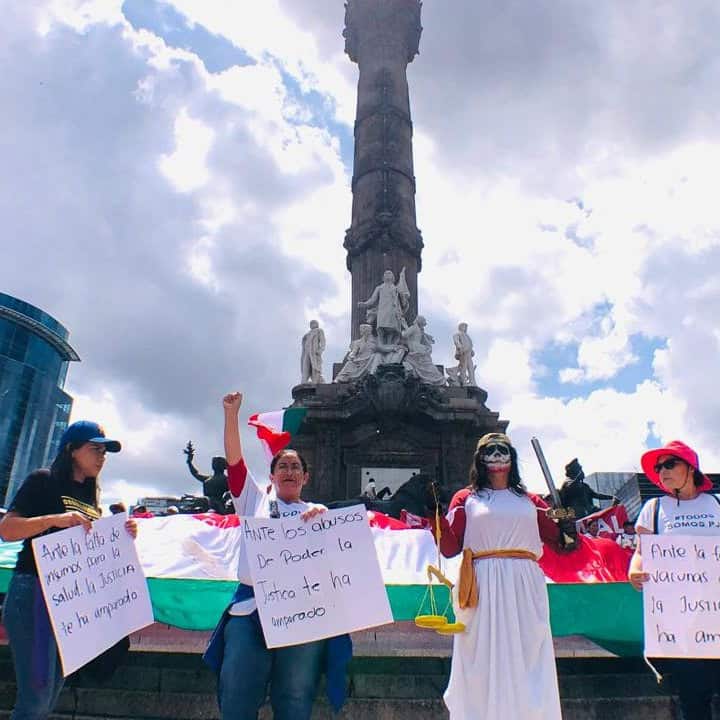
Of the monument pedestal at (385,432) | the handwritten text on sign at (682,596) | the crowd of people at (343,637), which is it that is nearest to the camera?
the crowd of people at (343,637)

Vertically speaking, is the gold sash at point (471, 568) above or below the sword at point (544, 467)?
below

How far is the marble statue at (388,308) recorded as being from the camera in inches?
712

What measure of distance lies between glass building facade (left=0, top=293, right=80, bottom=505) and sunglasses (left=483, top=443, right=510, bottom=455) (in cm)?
6655

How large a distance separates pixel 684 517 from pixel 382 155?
19952mm

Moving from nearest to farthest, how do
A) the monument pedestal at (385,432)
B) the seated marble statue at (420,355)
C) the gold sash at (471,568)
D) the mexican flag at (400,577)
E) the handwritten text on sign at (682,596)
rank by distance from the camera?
the gold sash at (471,568), the handwritten text on sign at (682,596), the mexican flag at (400,577), the monument pedestal at (385,432), the seated marble statue at (420,355)

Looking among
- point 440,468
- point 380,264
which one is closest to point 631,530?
point 440,468

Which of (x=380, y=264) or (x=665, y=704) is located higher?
(x=380, y=264)

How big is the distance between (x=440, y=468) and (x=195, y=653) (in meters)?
10.6

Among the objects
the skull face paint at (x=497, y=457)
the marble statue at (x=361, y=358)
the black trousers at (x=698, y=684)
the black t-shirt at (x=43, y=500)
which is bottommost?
the black trousers at (x=698, y=684)

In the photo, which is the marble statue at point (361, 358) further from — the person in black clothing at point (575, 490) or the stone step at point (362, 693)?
the stone step at point (362, 693)

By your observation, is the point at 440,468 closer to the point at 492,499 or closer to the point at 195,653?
the point at 195,653

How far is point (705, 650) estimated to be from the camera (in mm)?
3529

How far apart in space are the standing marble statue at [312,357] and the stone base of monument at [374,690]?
12.8m

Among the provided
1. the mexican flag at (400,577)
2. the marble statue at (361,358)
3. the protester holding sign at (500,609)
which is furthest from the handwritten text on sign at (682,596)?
the marble statue at (361,358)
